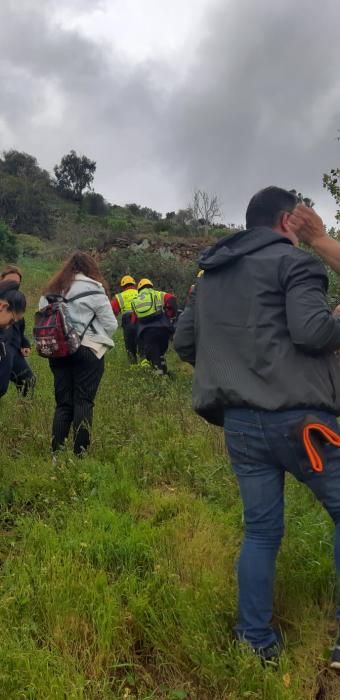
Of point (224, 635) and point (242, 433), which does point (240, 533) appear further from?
point (242, 433)

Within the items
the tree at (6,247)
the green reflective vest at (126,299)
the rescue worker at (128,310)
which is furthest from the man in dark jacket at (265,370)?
the tree at (6,247)

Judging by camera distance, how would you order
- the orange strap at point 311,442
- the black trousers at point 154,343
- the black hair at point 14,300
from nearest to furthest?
1. the orange strap at point 311,442
2. the black hair at point 14,300
3. the black trousers at point 154,343

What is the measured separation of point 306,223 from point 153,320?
6.63m

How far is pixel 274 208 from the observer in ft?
7.78

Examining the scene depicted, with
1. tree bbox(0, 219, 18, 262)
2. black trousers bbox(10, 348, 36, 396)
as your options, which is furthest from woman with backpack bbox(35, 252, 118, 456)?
tree bbox(0, 219, 18, 262)

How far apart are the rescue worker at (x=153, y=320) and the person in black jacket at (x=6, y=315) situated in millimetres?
4690

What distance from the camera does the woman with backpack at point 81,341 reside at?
4586 millimetres

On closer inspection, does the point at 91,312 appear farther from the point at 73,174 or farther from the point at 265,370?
A: the point at 73,174

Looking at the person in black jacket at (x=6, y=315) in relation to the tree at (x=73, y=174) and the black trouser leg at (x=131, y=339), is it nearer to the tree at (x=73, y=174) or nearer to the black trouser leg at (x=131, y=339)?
the black trouser leg at (x=131, y=339)

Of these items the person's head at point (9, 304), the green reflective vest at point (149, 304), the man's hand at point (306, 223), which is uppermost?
the man's hand at point (306, 223)

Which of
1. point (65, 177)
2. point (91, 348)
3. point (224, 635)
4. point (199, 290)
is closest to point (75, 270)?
point (91, 348)

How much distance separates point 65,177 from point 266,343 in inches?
2309

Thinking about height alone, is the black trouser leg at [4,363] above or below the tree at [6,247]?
below

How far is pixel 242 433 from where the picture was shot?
89.4 inches
